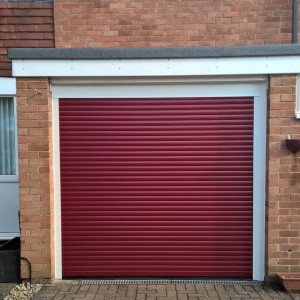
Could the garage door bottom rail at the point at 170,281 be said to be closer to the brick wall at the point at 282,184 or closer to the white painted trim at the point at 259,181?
the white painted trim at the point at 259,181

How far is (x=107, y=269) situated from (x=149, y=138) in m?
1.74

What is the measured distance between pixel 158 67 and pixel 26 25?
9.07 ft

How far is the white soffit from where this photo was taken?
5.99m

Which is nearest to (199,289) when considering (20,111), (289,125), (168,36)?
(289,125)

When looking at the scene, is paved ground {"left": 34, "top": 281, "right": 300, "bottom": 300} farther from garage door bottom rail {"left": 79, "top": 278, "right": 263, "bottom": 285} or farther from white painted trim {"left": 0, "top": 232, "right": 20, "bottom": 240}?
white painted trim {"left": 0, "top": 232, "right": 20, "bottom": 240}

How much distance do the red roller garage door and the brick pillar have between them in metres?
0.26

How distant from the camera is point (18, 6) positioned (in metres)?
6.10

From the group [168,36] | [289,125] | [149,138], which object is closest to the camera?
[289,125]

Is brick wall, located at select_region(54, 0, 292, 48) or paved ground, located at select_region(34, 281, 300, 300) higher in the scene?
brick wall, located at select_region(54, 0, 292, 48)

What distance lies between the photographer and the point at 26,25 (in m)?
6.09

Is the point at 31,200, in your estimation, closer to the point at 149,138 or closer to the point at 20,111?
the point at 20,111

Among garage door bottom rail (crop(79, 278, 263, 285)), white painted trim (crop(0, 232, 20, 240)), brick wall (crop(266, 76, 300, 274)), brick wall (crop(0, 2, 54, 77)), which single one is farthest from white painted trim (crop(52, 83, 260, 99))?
white painted trim (crop(0, 232, 20, 240))

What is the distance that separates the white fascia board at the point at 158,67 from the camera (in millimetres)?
4484

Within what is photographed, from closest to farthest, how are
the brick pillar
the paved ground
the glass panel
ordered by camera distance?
the paved ground
the brick pillar
the glass panel
